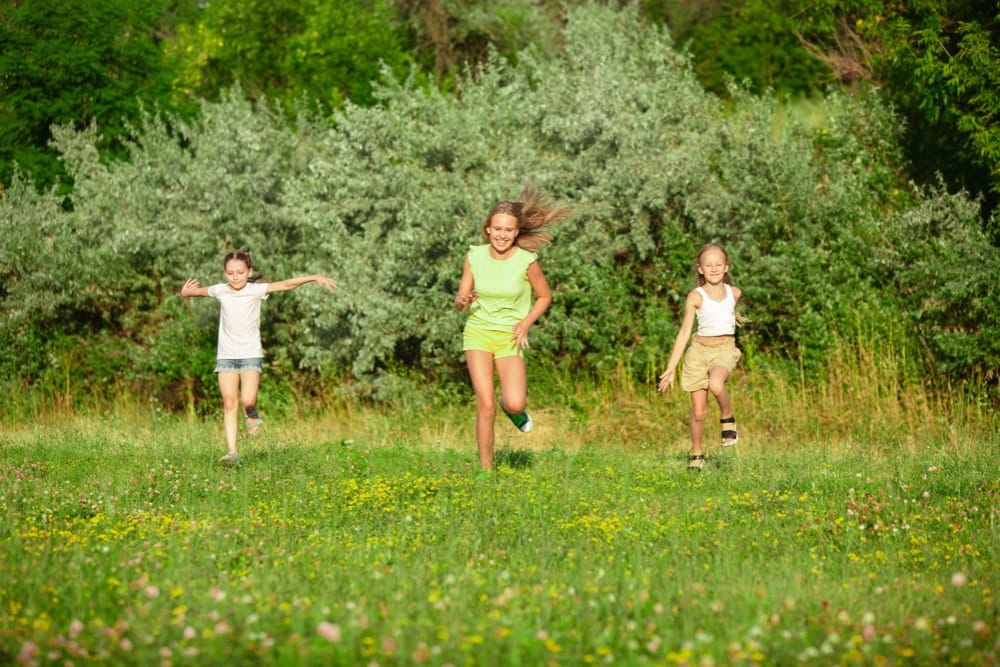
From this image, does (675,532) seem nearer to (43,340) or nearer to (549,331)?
(549,331)

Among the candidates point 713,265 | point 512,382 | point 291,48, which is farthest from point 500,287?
point 291,48

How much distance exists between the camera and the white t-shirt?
10.2m

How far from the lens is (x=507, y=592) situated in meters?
5.51

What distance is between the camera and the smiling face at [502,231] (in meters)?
9.21

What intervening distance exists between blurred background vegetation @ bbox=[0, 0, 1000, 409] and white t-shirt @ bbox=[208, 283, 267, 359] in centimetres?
430

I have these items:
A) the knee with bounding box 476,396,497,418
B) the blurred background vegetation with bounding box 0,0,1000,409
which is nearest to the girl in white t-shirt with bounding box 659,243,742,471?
the knee with bounding box 476,396,497,418

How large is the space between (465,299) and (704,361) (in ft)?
7.08

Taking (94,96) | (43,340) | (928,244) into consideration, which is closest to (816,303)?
(928,244)

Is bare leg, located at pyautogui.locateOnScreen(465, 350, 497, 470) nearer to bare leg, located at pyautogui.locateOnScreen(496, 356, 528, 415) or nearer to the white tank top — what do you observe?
bare leg, located at pyautogui.locateOnScreen(496, 356, 528, 415)

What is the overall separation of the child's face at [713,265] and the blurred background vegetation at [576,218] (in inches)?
153

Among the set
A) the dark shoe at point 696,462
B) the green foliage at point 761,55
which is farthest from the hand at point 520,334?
the green foliage at point 761,55

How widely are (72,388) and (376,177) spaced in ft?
18.0

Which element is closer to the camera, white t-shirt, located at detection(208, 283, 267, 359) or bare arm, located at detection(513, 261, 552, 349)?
bare arm, located at detection(513, 261, 552, 349)

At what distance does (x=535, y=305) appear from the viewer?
30.2ft
